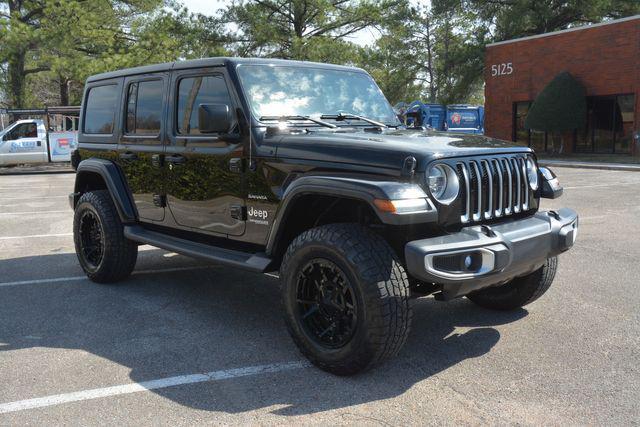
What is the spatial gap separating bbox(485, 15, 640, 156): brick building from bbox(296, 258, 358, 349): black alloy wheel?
23.3 metres

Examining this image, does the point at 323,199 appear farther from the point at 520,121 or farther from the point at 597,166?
the point at 520,121

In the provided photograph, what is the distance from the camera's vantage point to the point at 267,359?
13.1 ft

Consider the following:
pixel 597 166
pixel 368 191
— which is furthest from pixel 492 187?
pixel 597 166

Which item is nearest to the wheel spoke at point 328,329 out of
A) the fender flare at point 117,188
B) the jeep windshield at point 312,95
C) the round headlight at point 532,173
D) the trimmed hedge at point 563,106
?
the jeep windshield at point 312,95

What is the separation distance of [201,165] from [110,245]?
4.98 ft

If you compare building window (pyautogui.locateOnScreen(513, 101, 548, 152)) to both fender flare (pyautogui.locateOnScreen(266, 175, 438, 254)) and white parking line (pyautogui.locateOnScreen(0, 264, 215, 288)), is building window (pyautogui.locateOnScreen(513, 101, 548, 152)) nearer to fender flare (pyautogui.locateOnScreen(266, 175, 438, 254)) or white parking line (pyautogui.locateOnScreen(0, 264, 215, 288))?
white parking line (pyautogui.locateOnScreen(0, 264, 215, 288))

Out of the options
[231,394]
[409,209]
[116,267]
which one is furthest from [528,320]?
[116,267]

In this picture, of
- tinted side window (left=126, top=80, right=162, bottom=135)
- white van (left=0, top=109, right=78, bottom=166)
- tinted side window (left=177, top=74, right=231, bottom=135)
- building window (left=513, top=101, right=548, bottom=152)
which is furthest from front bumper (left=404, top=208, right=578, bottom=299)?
building window (left=513, top=101, right=548, bottom=152)

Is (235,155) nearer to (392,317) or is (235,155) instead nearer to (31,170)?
(392,317)

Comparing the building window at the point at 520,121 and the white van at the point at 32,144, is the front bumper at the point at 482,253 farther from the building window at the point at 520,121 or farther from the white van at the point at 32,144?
the building window at the point at 520,121

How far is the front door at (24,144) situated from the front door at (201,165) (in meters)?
18.3

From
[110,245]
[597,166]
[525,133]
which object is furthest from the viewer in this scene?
[525,133]

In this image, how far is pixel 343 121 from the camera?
4.72m

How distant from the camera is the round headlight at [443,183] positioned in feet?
11.8
